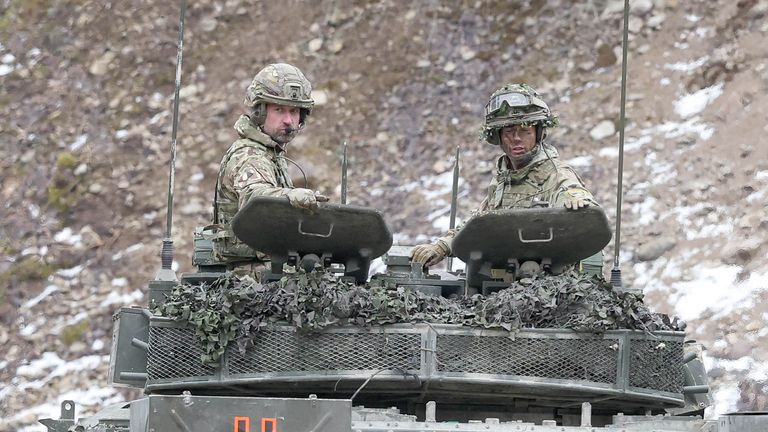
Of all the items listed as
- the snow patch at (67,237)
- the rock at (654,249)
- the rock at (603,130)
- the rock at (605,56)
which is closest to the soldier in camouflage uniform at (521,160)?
the rock at (654,249)

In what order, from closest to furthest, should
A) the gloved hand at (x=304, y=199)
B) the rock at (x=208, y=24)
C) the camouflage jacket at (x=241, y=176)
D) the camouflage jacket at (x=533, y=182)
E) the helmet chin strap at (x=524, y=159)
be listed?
1. the gloved hand at (x=304, y=199)
2. the camouflage jacket at (x=241, y=176)
3. the camouflage jacket at (x=533, y=182)
4. the helmet chin strap at (x=524, y=159)
5. the rock at (x=208, y=24)

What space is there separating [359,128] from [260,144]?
42.2 feet

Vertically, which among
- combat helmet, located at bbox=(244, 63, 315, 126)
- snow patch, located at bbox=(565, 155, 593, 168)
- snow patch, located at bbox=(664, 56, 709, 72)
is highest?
snow patch, located at bbox=(664, 56, 709, 72)

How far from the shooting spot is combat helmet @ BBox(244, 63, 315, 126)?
Result: 45.3 feet

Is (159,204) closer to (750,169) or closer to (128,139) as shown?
(128,139)

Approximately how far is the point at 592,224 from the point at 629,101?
531 inches

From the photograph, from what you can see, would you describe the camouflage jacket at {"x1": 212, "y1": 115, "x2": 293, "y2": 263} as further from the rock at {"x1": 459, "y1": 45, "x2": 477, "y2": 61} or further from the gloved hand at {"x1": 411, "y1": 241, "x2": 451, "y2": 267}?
the rock at {"x1": 459, "y1": 45, "x2": 477, "y2": 61}

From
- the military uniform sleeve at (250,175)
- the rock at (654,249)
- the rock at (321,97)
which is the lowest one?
the military uniform sleeve at (250,175)

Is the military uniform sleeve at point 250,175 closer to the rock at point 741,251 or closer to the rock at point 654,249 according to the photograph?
the rock at point 741,251

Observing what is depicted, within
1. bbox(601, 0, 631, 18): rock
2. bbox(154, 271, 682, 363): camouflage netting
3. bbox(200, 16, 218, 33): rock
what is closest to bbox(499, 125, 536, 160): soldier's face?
bbox(154, 271, 682, 363): camouflage netting

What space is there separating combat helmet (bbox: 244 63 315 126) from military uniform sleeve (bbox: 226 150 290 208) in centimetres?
45

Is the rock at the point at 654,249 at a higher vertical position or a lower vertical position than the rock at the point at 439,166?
lower

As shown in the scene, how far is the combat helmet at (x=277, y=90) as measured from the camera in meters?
13.8

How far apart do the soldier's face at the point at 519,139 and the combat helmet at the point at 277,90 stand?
1554 mm
